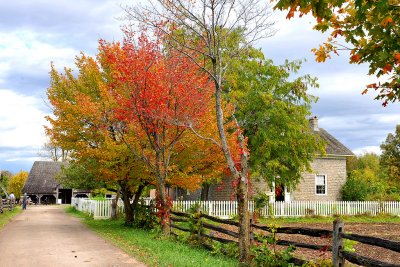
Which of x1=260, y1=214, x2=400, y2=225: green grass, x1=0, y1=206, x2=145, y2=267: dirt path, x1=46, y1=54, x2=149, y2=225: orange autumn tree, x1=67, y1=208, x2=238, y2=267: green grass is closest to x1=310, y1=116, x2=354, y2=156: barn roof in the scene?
x1=260, y1=214, x2=400, y2=225: green grass

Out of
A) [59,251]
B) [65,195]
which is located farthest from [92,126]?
[65,195]

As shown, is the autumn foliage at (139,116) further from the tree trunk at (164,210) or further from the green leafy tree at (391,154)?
the green leafy tree at (391,154)

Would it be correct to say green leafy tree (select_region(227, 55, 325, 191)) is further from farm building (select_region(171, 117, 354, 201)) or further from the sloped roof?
the sloped roof

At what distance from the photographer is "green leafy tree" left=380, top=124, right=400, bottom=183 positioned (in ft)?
164

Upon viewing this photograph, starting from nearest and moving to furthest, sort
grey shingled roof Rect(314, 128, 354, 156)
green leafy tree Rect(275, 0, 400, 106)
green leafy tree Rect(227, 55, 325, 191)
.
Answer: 1. green leafy tree Rect(275, 0, 400, 106)
2. green leafy tree Rect(227, 55, 325, 191)
3. grey shingled roof Rect(314, 128, 354, 156)

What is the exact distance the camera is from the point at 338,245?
354 inches

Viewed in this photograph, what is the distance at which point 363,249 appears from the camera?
15117mm

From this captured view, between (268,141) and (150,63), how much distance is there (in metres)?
12.5

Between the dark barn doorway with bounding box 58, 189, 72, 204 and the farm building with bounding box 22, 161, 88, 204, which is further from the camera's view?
the dark barn doorway with bounding box 58, 189, 72, 204

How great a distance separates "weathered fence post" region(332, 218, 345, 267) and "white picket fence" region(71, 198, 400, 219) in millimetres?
18851

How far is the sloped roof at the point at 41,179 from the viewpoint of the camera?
68.9 metres

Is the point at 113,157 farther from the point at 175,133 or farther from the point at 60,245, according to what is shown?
the point at 60,245

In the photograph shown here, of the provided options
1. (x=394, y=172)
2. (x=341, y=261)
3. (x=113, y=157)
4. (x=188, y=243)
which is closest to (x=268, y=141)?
(x=113, y=157)

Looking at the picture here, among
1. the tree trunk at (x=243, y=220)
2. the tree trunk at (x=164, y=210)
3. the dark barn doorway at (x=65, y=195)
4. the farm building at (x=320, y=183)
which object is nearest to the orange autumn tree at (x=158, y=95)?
the tree trunk at (x=164, y=210)
